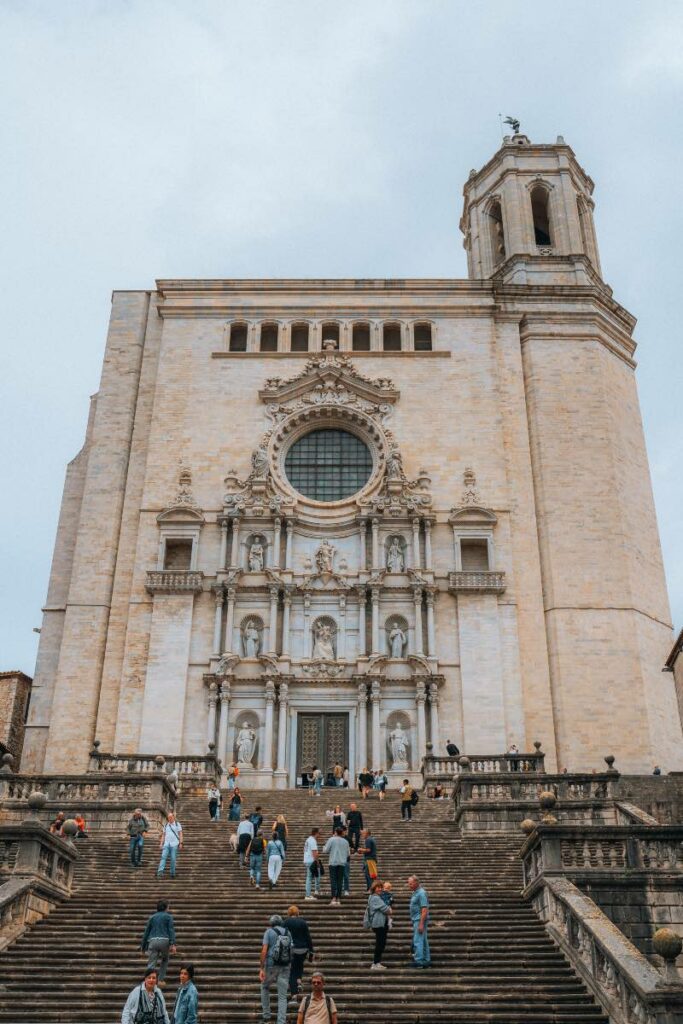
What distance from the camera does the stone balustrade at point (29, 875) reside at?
1306 centimetres

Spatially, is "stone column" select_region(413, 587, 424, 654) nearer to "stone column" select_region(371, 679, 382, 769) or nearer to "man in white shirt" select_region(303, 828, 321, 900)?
"stone column" select_region(371, 679, 382, 769)

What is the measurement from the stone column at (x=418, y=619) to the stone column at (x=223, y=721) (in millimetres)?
5274

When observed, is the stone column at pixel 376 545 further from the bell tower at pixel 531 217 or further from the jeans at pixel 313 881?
the jeans at pixel 313 881

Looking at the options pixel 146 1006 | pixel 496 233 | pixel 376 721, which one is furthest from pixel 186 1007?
pixel 496 233

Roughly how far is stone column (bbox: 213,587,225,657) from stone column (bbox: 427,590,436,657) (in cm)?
574

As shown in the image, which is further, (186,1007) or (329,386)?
(329,386)

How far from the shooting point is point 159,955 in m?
11.2

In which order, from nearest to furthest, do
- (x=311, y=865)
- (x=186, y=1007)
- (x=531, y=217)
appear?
(x=186, y=1007) < (x=311, y=865) < (x=531, y=217)

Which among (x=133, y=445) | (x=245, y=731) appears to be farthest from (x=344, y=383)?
(x=245, y=731)

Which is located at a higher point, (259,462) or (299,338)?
(299,338)

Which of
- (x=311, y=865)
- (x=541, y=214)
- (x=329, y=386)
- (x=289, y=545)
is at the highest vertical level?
(x=541, y=214)

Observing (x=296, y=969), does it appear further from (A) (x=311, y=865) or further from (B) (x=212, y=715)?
(B) (x=212, y=715)

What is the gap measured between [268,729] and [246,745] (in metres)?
0.71

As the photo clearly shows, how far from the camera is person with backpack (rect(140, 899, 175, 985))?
10.9m
